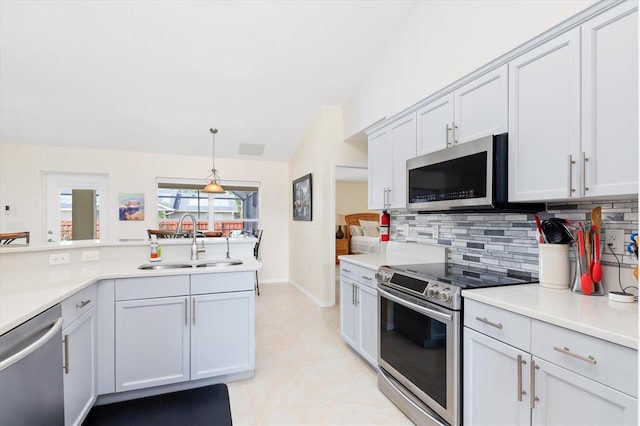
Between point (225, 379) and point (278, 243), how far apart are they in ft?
12.0

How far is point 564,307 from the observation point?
1347mm

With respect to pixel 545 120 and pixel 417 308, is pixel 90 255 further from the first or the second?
pixel 545 120

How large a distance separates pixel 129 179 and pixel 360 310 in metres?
4.51

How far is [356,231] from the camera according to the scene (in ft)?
27.0

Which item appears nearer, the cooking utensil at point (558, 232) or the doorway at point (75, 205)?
the cooking utensil at point (558, 232)

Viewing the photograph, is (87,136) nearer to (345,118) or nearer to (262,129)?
(262,129)

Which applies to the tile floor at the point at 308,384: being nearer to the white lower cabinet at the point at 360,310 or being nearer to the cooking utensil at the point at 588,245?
the white lower cabinet at the point at 360,310

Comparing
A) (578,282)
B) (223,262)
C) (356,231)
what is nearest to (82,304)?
(223,262)

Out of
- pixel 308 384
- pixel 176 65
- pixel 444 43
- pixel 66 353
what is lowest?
pixel 308 384

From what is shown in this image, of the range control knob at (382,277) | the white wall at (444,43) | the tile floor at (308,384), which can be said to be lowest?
the tile floor at (308,384)

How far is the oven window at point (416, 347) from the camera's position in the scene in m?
1.78

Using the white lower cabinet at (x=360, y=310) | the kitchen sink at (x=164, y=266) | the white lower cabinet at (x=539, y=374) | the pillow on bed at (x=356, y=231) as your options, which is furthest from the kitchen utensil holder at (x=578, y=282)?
the pillow on bed at (x=356, y=231)

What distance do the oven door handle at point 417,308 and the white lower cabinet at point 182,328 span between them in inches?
40.0

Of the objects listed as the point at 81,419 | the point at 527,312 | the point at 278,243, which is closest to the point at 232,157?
the point at 278,243
